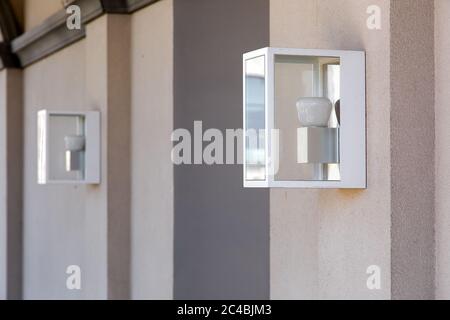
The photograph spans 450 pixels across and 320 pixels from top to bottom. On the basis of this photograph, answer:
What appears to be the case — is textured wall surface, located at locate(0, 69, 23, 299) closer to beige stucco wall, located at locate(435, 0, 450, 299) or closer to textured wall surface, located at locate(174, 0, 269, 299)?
textured wall surface, located at locate(174, 0, 269, 299)

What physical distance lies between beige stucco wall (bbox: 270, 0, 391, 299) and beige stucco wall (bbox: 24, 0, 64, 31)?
4570 mm

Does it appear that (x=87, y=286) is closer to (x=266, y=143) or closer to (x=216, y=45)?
(x=216, y=45)

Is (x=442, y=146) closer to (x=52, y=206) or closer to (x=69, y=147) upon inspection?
(x=69, y=147)

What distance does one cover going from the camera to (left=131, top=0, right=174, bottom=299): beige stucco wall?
6.62m

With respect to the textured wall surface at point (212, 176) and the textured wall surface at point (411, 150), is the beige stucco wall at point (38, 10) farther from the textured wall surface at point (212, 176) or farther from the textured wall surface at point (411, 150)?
the textured wall surface at point (411, 150)

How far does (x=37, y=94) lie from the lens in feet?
33.0

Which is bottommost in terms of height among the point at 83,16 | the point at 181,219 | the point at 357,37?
the point at 181,219

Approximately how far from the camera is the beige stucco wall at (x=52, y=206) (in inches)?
338

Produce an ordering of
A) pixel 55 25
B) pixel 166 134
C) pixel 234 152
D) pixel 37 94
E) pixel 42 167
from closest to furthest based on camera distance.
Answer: pixel 234 152 < pixel 166 134 < pixel 42 167 < pixel 55 25 < pixel 37 94

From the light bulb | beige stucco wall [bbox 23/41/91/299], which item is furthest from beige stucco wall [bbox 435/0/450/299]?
beige stucco wall [bbox 23/41/91/299]

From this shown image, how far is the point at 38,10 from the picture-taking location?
9961mm

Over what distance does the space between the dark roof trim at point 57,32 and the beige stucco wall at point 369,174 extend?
2.42 m

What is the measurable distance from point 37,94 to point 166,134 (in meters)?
3.72
